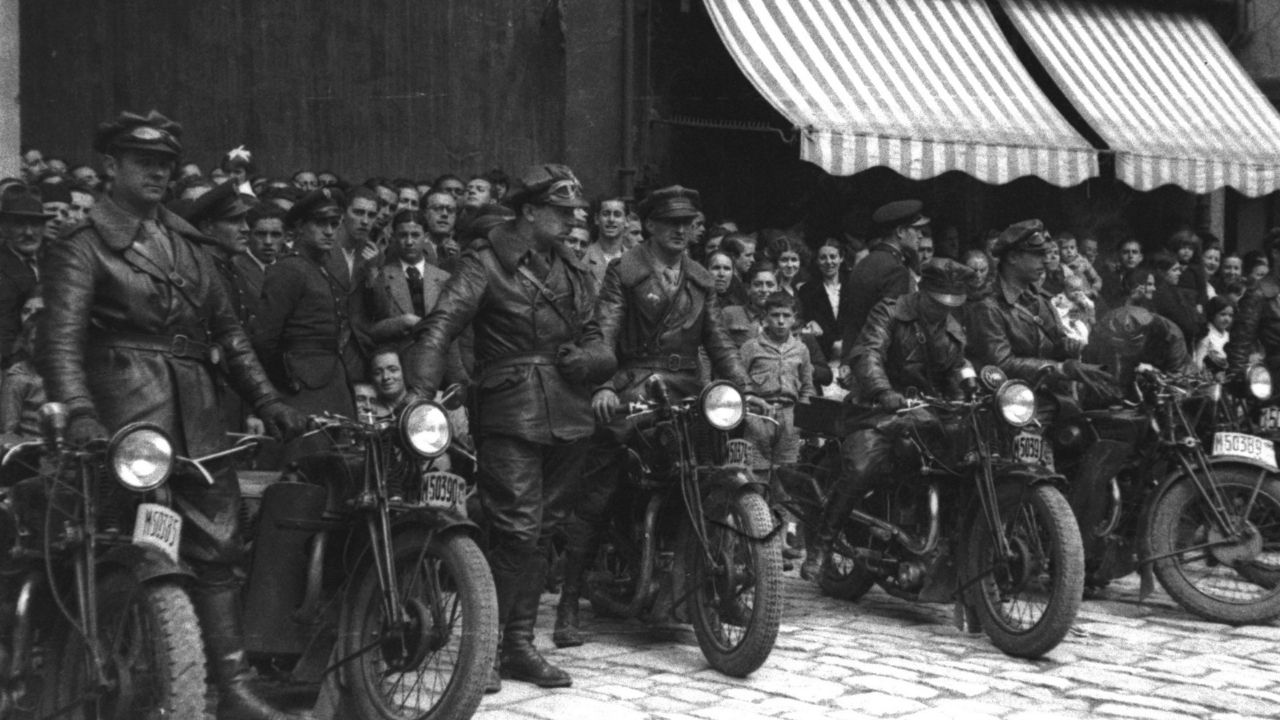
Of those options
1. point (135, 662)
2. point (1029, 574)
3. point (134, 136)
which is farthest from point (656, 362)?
point (135, 662)

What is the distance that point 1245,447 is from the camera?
8.07 meters

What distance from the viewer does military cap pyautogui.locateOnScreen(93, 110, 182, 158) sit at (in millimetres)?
5551

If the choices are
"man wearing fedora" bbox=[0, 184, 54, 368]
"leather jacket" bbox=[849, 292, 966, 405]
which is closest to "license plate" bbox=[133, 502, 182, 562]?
"man wearing fedora" bbox=[0, 184, 54, 368]

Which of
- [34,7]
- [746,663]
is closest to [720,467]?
[746,663]

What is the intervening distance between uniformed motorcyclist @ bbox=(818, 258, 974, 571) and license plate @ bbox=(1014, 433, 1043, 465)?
0.44 m

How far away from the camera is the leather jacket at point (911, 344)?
26.6ft

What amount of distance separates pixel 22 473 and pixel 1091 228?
530 inches

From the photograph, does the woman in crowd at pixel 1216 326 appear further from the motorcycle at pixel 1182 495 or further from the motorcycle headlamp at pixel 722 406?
the motorcycle headlamp at pixel 722 406

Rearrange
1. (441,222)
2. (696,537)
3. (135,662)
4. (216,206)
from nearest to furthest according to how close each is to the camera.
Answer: (135,662)
(696,537)
(216,206)
(441,222)

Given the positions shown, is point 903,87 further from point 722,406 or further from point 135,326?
point 135,326

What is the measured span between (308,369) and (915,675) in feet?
10.5

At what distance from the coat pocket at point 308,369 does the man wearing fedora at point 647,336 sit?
1.51 metres

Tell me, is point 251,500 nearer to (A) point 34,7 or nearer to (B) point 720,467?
(B) point 720,467

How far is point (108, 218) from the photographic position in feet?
18.4
